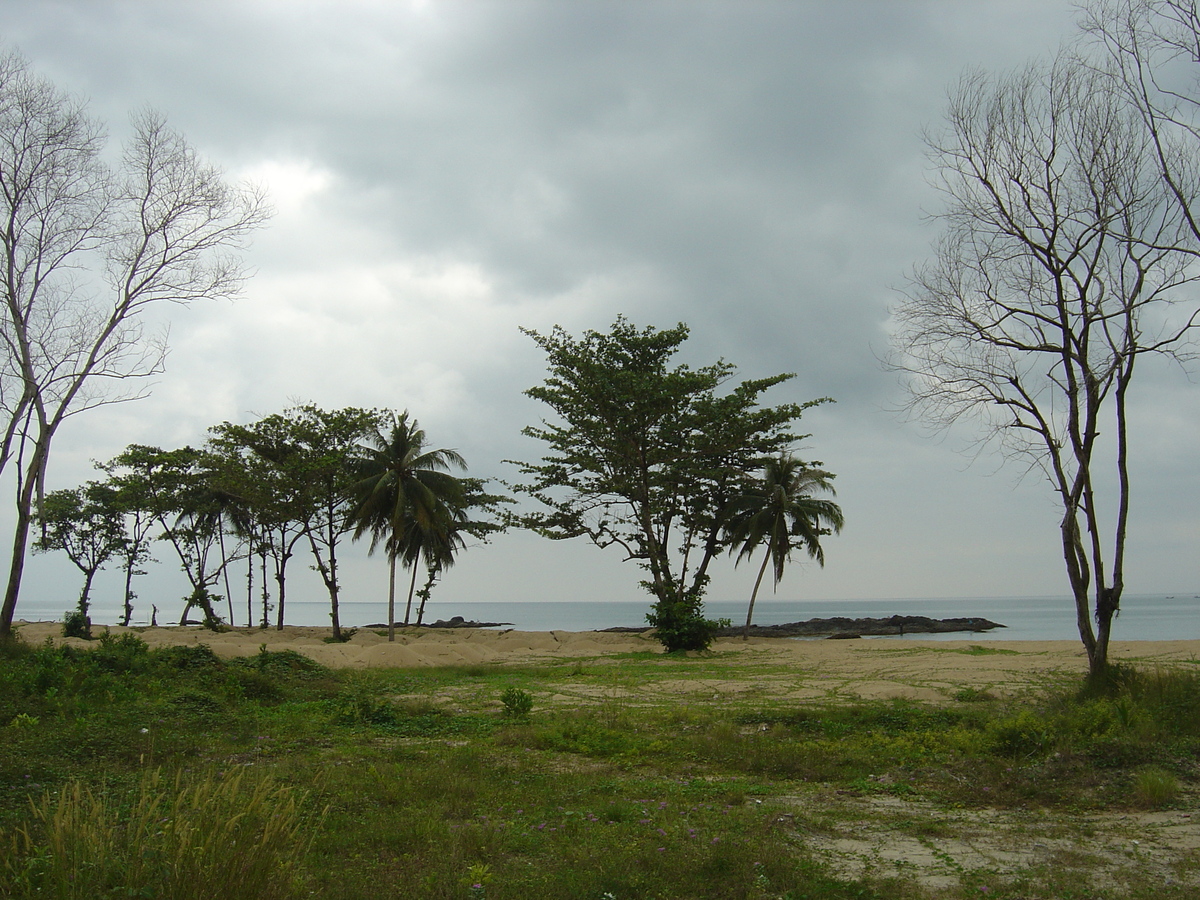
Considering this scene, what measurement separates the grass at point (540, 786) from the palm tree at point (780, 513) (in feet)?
59.5

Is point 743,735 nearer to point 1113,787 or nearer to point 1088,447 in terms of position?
point 1113,787

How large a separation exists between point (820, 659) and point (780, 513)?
35.1ft

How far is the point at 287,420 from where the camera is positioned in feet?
105

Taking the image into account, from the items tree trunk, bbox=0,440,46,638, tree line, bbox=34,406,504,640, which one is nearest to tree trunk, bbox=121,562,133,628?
tree line, bbox=34,406,504,640

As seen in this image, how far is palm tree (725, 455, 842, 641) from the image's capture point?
29844mm

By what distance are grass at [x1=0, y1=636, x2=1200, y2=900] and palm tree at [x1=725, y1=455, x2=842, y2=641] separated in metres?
18.1

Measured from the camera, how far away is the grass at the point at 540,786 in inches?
145

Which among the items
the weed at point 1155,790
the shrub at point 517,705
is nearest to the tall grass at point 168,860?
the weed at point 1155,790

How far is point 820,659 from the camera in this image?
1981cm

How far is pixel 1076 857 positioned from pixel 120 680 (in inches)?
470

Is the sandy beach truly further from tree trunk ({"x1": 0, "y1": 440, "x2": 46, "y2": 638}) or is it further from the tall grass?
the tall grass

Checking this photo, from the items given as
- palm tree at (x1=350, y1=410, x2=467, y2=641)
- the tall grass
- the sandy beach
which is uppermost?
palm tree at (x1=350, y1=410, x2=467, y2=641)

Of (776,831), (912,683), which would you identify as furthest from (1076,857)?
(912,683)

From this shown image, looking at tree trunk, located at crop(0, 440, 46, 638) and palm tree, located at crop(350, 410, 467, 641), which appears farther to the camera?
palm tree, located at crop(350, 410, 467, 641)
